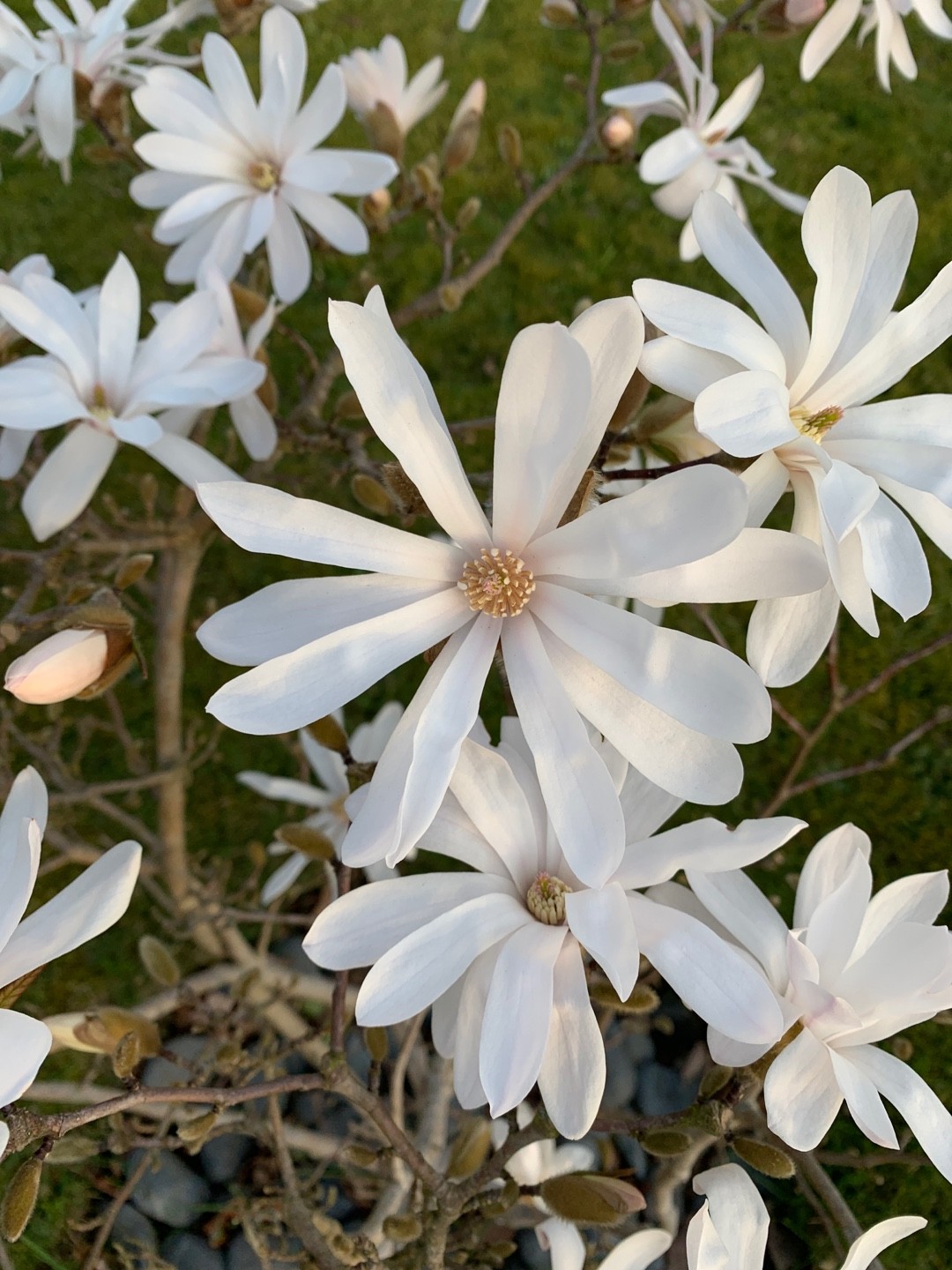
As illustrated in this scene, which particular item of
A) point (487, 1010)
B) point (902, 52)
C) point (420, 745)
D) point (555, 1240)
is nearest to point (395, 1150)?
point (555, 1240)

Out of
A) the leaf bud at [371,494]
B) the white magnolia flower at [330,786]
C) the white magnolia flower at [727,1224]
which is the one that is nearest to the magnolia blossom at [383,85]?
the leaf bud at [371,494]

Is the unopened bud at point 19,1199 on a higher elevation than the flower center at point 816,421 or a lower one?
lower

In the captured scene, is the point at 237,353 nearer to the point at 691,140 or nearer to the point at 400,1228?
the point at 691,140

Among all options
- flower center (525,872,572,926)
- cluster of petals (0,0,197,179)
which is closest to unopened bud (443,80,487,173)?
cluster of petals (0,0,197,179)

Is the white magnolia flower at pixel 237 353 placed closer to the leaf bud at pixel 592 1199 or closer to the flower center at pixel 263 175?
the flower center at pixel 263 175

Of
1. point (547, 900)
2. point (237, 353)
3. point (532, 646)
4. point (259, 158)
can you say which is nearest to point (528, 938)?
point (547, 900)
